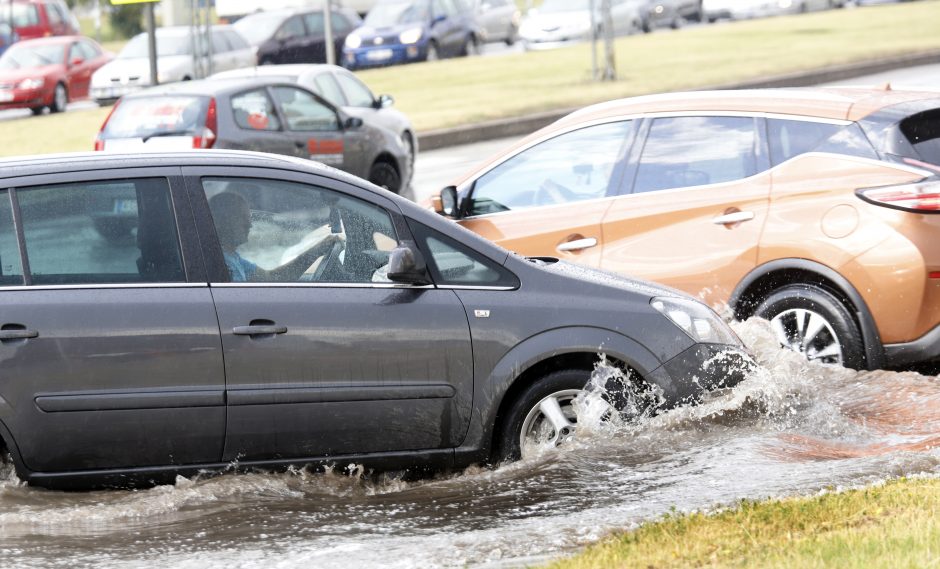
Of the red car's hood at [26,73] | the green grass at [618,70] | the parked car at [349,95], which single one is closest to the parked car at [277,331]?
the parked car at [349,95]

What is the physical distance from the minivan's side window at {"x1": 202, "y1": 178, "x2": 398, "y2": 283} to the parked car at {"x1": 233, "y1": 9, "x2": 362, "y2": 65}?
102 feet

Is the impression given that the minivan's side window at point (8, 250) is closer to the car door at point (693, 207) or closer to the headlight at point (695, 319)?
the headlight at point (695, 319)

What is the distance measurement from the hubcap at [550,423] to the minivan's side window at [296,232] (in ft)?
2.89

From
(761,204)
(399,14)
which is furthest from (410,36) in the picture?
(761,204)

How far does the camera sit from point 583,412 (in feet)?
20.4

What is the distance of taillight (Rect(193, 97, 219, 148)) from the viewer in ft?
47.8

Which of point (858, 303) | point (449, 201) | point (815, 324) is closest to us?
point (858, 303)

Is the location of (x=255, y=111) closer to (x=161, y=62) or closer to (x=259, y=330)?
(x=259, y=330)

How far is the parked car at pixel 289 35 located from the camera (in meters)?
37.4

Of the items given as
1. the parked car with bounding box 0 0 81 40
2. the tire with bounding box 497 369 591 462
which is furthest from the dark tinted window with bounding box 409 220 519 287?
the parked car with bounding box 0 0 81 40

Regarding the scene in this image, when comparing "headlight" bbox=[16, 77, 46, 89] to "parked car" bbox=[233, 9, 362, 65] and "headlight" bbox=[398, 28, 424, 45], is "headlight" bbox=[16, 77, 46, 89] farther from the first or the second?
"headlight" bbox=[398, 28, 424, 45]

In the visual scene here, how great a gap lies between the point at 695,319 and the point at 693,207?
176cm

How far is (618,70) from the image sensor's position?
31.0 m

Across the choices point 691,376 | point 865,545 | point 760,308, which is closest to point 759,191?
point 760,308
